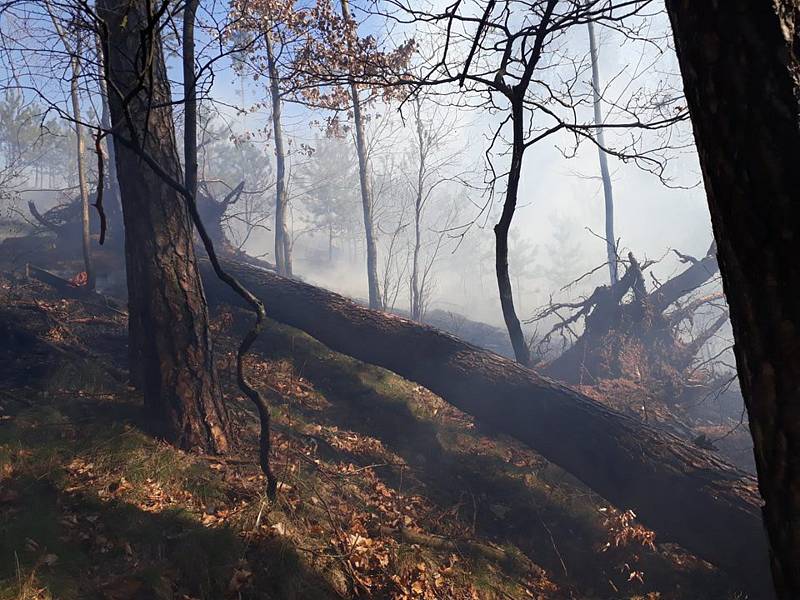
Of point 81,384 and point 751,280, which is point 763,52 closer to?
point 751,280

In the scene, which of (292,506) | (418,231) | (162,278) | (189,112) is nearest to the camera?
(292,506)

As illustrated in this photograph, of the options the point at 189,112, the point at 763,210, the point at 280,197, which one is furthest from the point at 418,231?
the point at 763,210

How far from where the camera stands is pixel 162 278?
5.39 metres

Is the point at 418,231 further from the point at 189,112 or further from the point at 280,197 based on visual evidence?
the point at 189,112

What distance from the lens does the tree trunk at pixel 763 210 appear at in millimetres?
1351

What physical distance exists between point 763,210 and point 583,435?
480cm

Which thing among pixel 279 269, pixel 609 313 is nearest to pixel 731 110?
pixel 609 313

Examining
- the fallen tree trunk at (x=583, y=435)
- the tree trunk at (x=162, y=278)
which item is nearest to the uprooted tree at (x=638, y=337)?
the fallen tree trunk at (x=583, y=435)

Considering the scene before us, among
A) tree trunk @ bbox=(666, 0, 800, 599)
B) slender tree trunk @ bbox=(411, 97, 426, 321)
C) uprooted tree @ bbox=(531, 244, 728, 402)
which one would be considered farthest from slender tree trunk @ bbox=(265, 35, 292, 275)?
tree trunk @ bbox=(666, 0, 800, 599)

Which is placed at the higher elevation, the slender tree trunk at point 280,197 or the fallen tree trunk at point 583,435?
the slender tree trunk at point 280,197

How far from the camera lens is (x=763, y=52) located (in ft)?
4.58

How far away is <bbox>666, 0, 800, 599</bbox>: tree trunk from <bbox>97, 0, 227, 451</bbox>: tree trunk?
5.20 metres

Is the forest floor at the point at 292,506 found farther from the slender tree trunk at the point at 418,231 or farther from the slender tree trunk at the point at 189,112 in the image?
the slender tree trunk at the point at 418,231

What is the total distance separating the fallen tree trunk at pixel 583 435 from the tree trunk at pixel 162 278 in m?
2.75
